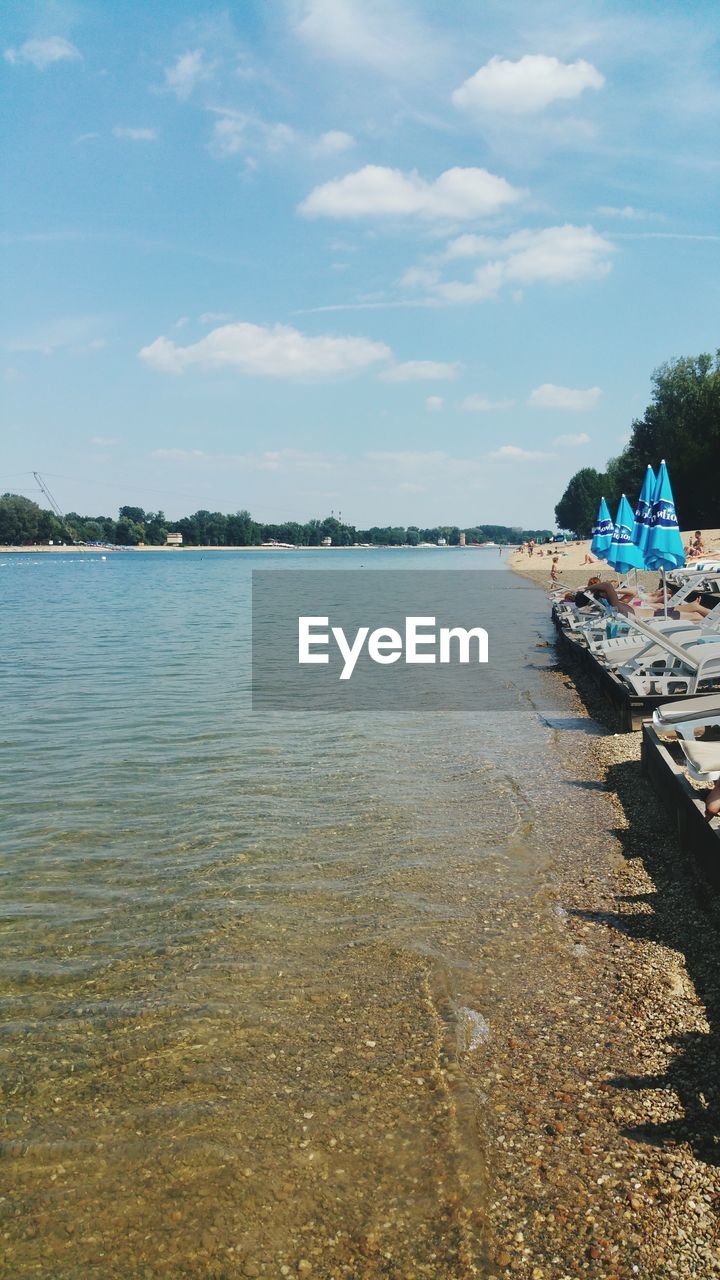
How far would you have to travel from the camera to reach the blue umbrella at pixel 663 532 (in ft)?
55.1

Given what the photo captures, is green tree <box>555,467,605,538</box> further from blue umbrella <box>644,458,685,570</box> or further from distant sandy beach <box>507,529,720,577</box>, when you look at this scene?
blue umbrella <box>644,458,685,570</box>

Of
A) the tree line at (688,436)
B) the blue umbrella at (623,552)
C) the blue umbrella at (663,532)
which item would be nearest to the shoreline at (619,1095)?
the blue umbrella at (663,532)

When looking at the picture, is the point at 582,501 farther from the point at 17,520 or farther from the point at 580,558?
the point at 17,520

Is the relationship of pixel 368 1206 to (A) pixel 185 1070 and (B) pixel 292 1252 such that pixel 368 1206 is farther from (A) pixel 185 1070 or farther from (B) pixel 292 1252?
(A) pixel 185 1070

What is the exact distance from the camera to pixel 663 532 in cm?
1688

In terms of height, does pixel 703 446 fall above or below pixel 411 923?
above

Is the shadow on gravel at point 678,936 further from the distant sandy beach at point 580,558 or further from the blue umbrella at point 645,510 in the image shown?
the distant sandy beach at point 580,558

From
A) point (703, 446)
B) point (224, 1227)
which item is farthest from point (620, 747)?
point (703, 446)

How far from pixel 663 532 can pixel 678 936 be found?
11615 millimetres

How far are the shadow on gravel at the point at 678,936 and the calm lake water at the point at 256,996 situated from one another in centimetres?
85

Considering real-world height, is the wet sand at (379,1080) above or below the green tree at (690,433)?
below

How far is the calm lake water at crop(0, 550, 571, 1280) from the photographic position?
4148mm

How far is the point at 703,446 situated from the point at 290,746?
64.3 meters

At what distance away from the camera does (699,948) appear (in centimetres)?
642
